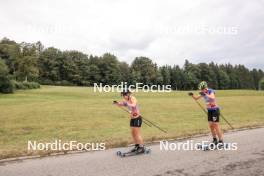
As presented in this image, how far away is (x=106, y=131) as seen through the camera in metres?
16.1

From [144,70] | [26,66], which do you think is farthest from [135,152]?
[144,70]

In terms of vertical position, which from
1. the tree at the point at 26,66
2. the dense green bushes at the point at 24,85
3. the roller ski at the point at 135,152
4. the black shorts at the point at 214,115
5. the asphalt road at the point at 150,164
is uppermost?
the tree at the point at 26,66

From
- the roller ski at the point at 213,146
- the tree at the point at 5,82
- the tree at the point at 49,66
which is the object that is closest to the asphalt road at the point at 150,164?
A: the roller ski at the point at 213,146

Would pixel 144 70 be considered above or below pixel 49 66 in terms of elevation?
below

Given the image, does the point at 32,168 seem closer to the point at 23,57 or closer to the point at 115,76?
the point at 23,57

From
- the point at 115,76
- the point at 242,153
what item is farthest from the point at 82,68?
the point at 242,153

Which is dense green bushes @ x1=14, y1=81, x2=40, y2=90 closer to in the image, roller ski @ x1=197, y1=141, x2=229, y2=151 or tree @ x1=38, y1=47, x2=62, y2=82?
tree @ x1=38, y1=47, x2=62, y2=82

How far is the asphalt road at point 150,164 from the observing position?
7.89 meters

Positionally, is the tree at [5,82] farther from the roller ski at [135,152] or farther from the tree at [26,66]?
the roller ski at [135,152]

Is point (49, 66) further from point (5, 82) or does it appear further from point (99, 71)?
point (5, 82)

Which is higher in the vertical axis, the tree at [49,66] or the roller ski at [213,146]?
the tree at [49,66]

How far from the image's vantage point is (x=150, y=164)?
28.7 feet

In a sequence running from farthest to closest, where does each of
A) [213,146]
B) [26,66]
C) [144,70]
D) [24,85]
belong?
[144,70] < [26,66] < [24,85] < [213,146]

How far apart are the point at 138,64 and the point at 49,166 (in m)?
106
